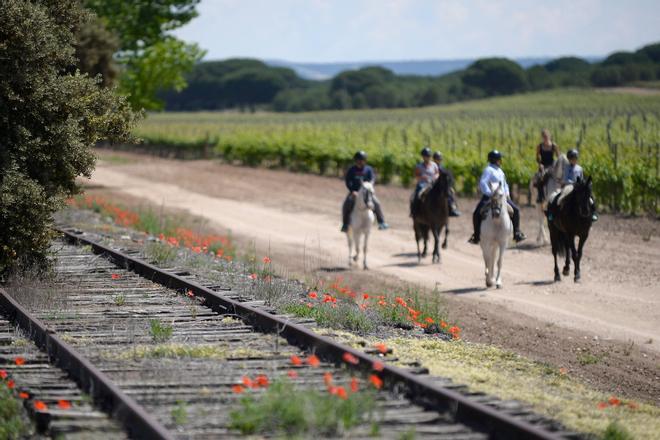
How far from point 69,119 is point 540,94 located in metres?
119

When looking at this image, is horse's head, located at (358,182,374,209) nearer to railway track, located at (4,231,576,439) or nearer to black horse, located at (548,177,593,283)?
black horse, located at (548,177,593,283)

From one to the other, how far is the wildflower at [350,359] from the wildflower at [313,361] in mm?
245

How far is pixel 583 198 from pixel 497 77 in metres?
139

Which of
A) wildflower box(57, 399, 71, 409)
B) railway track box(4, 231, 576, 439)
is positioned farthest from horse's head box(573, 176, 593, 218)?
wildflower box(57, 399, 71, 409)

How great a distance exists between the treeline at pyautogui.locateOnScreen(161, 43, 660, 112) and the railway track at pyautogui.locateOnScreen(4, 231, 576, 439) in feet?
370

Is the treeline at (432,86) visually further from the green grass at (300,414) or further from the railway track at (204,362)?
the green grass at (300,414)

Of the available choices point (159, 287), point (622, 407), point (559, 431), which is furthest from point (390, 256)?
point (559, 431)

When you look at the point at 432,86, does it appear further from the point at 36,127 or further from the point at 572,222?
the point at 36,127

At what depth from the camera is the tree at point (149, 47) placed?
1791 inches

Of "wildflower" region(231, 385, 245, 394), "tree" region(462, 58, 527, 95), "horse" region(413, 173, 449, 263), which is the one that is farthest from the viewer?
"tree" region(462, 58, 527, 95)

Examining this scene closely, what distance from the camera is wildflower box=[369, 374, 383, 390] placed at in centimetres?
813

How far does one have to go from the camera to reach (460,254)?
76.7ft

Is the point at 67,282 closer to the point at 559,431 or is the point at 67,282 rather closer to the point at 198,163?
the point at 559,431

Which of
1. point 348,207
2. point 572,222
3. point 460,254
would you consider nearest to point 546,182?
point 460,254
